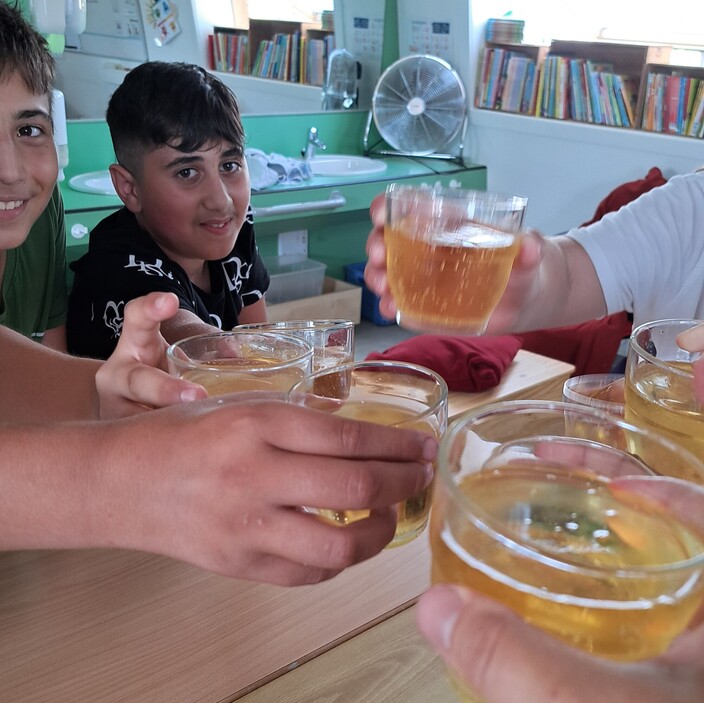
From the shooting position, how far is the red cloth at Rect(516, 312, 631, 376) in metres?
2.27

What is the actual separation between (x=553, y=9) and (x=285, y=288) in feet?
6.09

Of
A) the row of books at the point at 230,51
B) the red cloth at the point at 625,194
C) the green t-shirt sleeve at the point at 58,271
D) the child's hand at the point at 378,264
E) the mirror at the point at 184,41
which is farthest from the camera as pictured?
the row of books at the point at 230,51

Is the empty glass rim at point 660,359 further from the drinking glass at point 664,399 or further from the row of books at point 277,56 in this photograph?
the row of books at point 277,56

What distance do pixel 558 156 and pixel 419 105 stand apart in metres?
0.70

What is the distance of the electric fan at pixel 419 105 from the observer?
3422 mm

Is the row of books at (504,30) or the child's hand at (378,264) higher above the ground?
the row of books at (504,30)

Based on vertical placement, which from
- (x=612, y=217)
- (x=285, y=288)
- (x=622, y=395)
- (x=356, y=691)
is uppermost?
(x=612, y=217)

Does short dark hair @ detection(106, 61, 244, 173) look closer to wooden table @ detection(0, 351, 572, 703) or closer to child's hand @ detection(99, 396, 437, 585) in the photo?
wooden table @ detection(0, 351, 572, 703)

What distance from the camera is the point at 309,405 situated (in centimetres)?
58

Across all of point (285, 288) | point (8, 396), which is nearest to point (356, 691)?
point (8, 396)

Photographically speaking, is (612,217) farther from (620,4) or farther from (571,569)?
(620,4)

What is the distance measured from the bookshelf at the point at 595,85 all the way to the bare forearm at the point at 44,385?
2.73 m

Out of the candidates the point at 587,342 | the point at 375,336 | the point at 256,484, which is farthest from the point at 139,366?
the point at 375,336

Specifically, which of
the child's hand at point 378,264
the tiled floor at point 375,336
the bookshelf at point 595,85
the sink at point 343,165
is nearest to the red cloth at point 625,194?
the bookshelf at point 595,85
